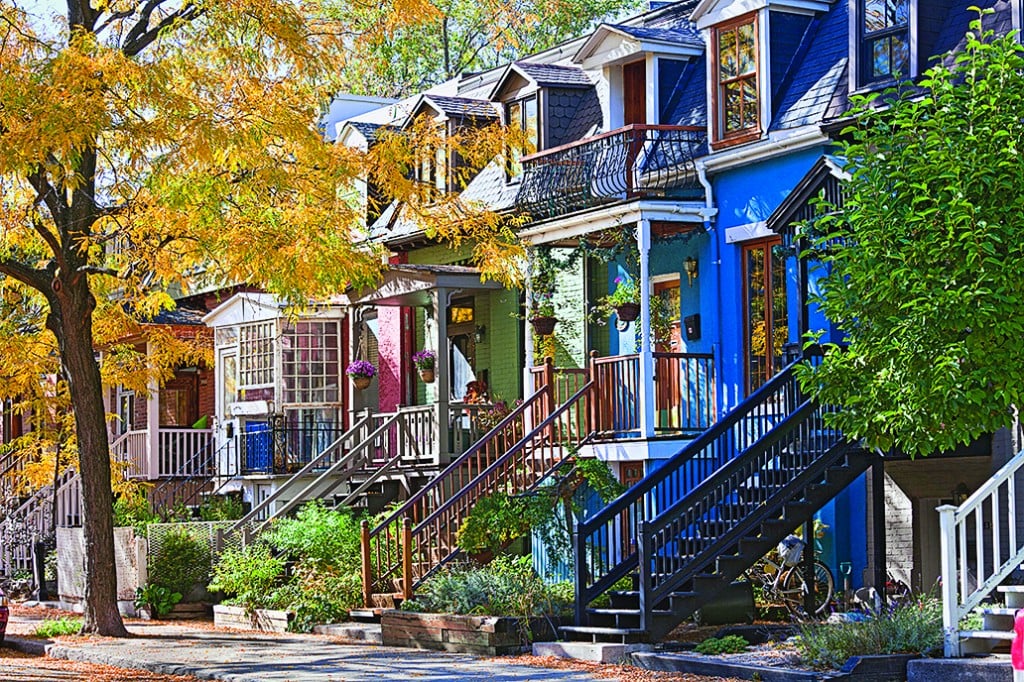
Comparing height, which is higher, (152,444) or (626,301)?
(626,301)

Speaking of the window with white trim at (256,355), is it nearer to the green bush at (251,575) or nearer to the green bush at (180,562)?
the green bush at (180,562)

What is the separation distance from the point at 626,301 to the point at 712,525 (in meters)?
5.61

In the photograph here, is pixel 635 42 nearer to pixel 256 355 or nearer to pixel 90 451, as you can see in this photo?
pixel 90 451

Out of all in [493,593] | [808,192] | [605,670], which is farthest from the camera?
[808,192]

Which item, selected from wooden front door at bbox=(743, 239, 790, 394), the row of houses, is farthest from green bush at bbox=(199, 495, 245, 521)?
wooden front door at bbox=(743, 239, 790, 394)

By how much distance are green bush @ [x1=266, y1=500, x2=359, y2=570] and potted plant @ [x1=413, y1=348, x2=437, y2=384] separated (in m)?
4.79

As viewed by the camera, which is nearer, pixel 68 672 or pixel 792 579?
pixel 68 672

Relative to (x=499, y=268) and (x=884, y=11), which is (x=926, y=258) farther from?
(x=499, y=268)

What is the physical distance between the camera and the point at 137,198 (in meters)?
20.2

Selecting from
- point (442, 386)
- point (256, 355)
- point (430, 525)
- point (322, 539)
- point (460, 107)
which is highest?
point (460, 107)

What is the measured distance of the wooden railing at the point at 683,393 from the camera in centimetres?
2195

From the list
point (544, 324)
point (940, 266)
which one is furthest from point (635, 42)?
point (940, 266)

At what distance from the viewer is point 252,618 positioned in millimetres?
21844

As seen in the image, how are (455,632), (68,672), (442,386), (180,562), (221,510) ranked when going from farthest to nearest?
(221,510) → (442,386) → (180,562) → (455,632) → (68,672)
